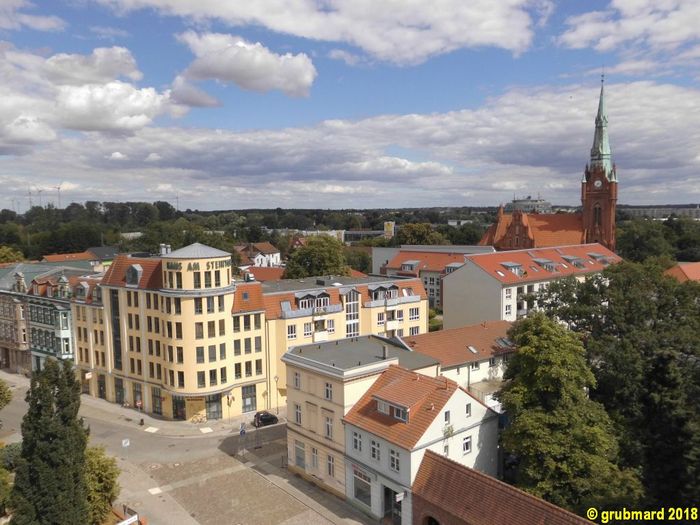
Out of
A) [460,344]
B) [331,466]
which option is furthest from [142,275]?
[460,344]

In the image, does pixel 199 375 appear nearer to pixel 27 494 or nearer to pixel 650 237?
pixel 27 494

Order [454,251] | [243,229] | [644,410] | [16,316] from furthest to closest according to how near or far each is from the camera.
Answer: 1. [243,229]
2. [454,251]
3. [16,316]
4. [644,410]

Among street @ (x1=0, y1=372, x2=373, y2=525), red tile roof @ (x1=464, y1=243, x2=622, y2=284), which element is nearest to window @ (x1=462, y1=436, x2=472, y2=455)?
street @ (x1=0, y1=372, x2=373, y2=525)

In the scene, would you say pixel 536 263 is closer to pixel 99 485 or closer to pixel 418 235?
pixel 418 235

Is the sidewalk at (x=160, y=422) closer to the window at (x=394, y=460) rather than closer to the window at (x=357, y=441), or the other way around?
the window at (x=357, y=441)

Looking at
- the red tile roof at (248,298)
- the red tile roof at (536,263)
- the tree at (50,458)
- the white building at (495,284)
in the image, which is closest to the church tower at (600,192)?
the red tile roof at (536,263)

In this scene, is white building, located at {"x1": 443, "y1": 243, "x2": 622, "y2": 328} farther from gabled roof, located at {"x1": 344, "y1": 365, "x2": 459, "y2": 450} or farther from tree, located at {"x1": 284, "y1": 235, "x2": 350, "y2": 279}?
gabled roof, located at {"x1": 344, "y1": 365, "x2": 459, "y2": 450}

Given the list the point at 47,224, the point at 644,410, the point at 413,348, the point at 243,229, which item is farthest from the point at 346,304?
the point at 47,224
